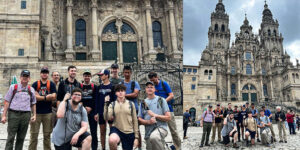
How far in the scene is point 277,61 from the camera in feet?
246

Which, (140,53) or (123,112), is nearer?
(123,112)

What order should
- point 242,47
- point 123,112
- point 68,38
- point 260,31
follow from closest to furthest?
1. point 123,112
2. point 68,38
3. point 242,47
4. point 260,31

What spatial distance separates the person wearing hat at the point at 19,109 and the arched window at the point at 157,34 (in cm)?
2879

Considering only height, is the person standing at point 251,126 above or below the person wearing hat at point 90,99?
below

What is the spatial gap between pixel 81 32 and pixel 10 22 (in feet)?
30.5

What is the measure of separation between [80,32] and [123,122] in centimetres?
2969

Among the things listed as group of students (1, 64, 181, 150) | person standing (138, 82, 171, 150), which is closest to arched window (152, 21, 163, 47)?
group of students (1, 64, 181, 150)

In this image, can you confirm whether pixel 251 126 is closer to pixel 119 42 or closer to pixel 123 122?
pixel 123 122

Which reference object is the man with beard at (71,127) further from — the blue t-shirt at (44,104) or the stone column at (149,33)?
the stone column at (149,33)

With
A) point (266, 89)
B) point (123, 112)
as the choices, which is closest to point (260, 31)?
point (266, 89)

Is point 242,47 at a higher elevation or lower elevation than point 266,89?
higher

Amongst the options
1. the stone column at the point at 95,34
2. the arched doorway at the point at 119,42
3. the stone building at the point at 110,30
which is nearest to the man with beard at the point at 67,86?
the stone building at the point at 110,30

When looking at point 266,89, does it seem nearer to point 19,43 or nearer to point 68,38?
point 68,38

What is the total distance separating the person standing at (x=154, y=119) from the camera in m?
5.84
